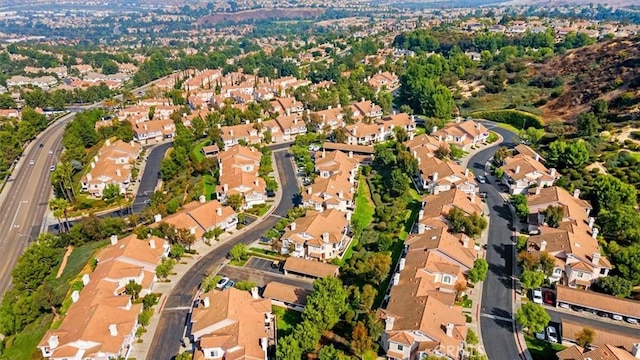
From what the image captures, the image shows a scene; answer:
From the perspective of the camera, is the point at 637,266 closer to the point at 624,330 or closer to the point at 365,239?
the point at 624,330

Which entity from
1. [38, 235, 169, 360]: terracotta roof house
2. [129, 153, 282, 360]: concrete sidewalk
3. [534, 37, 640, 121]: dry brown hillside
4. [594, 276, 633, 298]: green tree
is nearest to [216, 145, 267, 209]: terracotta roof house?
[129, 153, 282, 360]: concrete sidewalk

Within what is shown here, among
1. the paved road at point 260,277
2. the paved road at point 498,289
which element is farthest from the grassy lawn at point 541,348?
the paved road at point 260,277

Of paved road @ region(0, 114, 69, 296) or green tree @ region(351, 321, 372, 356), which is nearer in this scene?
green tree @ region(351, 321, 372, 356)

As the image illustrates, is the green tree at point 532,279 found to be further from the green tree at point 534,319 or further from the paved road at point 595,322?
the green tree at point 534,319

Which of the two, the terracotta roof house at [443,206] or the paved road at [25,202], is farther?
the paved road at [25,202]

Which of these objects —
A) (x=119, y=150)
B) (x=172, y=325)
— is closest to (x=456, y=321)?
(x=172, y=325)

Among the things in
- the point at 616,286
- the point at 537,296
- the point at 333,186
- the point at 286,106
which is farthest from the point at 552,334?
the point at 286,106

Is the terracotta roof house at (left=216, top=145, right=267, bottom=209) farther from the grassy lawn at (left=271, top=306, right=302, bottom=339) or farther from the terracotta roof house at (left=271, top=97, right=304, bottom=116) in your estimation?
the terracotta roof house at (left=271, top=97, right=304, bottom=116)
